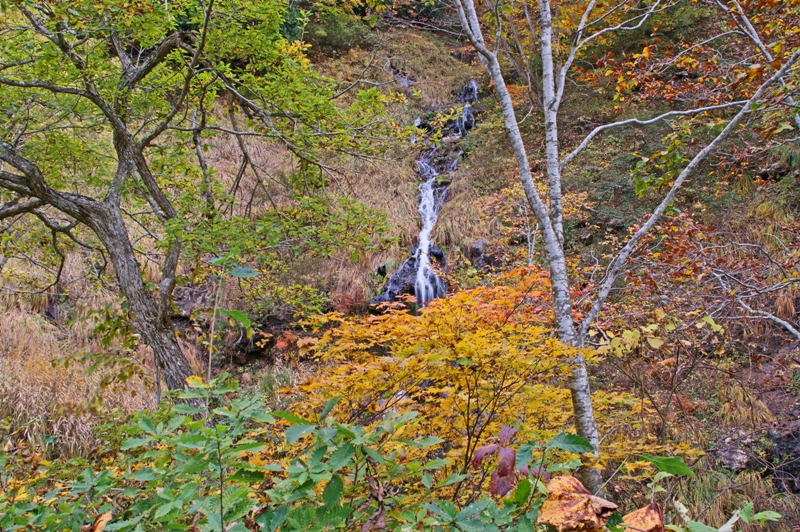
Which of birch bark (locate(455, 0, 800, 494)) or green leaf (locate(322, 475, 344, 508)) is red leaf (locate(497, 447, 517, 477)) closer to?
green leaf (locate(322, 475, 344, 508))

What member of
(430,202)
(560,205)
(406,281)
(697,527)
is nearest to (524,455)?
(697,527)

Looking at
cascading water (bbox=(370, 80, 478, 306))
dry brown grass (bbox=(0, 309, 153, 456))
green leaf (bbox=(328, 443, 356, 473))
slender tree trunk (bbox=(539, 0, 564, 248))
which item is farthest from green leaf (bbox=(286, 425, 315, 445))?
cascading water (bbox=(370, 80, 478, 306))

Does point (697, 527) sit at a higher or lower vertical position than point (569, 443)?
lower

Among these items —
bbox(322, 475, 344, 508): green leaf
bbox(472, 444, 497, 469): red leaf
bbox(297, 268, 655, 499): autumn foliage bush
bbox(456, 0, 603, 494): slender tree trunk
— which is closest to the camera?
bbox(322, 475, 344, 508): green leaf

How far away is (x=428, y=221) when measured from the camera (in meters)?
11.6

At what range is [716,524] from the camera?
12.8 ft

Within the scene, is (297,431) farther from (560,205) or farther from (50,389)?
(50,389)

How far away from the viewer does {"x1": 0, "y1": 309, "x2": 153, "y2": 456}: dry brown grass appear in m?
5.52

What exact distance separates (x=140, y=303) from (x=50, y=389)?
347 centimetres

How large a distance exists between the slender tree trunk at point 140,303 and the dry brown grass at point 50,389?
139 cm

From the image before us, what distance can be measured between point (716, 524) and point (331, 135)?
15.3 ft

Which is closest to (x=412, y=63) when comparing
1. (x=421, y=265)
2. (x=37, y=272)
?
(x=421, y=265)

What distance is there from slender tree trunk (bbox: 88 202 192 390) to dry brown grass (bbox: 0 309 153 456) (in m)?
1.39

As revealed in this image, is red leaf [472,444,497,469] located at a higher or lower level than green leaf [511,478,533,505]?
higher
